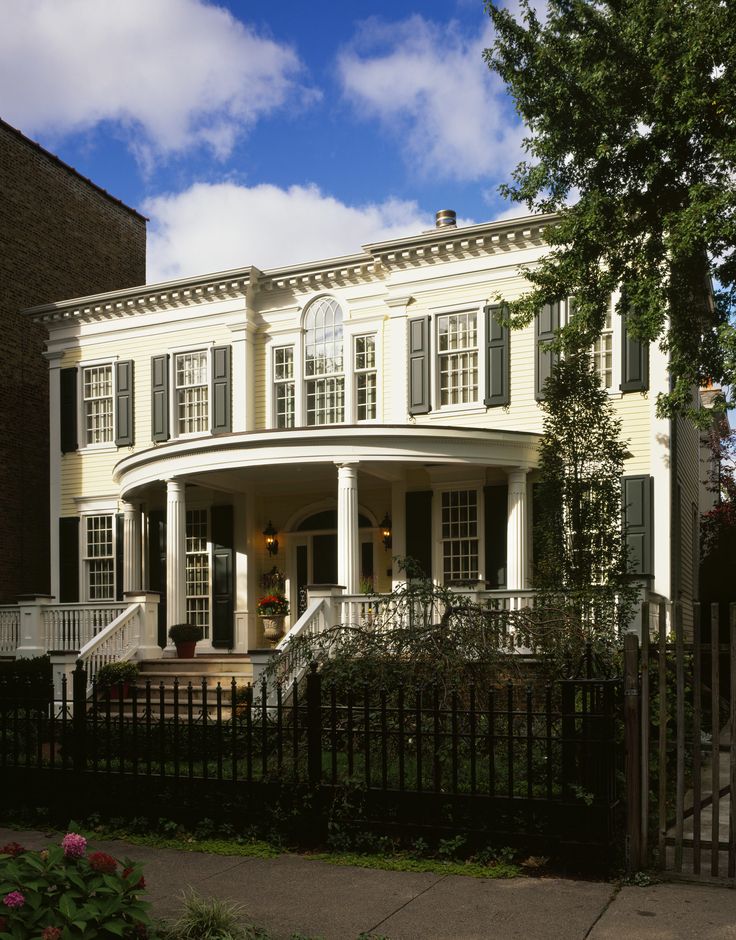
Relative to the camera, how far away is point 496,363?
17828 mm

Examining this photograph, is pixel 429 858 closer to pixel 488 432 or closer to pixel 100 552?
pixel 488 432

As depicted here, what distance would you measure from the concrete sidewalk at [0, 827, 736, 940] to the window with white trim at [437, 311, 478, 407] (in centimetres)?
1182

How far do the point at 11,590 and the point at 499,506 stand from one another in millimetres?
11604

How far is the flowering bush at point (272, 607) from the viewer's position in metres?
18.8

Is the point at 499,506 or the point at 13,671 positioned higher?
the point at 499,506

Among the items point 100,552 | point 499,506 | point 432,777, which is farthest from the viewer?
point 100,552

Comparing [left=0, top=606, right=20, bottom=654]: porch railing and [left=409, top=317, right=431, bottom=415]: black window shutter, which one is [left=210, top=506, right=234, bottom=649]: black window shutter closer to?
[left=0, top=606, right=20, bottom=654]: porch railing

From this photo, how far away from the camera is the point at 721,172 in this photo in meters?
14.0

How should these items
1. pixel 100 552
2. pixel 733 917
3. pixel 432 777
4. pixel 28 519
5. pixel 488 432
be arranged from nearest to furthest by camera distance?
pixel 733 917, pixel 432 777, pixel 488 432, pixel 100 552, pixel 28 519

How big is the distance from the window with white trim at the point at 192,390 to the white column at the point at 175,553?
292cm

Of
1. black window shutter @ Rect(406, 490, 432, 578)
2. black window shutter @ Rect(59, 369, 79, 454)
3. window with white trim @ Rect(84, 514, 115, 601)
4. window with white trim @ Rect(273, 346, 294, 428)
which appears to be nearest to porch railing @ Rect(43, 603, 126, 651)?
window with white trim @ Rect(84, 514, 115, 601)

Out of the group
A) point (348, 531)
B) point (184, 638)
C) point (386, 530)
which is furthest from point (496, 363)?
point (184, 638)

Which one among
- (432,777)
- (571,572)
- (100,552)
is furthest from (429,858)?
(100,552)

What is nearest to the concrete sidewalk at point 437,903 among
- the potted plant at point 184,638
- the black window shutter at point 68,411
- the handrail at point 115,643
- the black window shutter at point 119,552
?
the handrail at point 115,643
